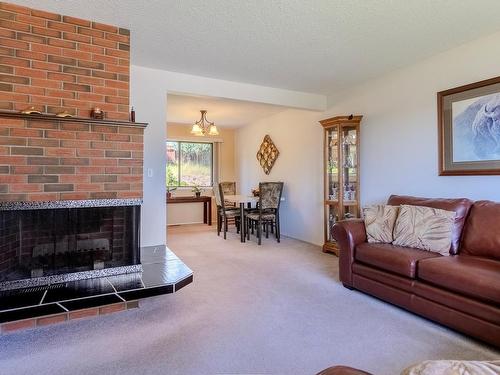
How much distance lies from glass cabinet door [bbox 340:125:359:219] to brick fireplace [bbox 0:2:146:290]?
268 centimetres

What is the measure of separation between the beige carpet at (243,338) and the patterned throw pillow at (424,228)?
0.58m

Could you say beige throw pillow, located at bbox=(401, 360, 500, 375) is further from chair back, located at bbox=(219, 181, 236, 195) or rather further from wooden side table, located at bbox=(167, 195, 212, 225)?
wooden side table, located at bbox=(167, 195, 212, 225)

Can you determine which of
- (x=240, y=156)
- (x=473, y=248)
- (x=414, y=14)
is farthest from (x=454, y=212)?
(x=240, y=156)

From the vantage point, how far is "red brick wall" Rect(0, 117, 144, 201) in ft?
7.30

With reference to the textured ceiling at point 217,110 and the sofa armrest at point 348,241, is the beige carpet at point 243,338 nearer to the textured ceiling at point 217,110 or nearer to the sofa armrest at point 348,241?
the sofa armrest at point 348,241

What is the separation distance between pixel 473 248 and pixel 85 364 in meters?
2.91

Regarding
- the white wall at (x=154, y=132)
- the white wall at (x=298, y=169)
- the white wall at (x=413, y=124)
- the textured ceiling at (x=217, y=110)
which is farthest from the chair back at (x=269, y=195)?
the white wall at (x=154, y=132)

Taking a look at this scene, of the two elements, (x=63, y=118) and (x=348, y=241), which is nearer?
(x=63, y=118)

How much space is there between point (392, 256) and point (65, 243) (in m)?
2.60

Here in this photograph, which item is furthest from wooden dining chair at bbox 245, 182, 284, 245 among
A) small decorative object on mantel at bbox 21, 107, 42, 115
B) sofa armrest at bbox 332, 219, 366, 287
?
small decorative object on mantel at bbox 21, 107, 42, 115

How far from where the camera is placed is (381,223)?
9.64 ft

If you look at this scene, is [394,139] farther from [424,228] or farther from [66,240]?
[66,240]

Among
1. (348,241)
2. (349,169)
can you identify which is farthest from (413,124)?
(348,241)

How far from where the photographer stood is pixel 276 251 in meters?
4.54
